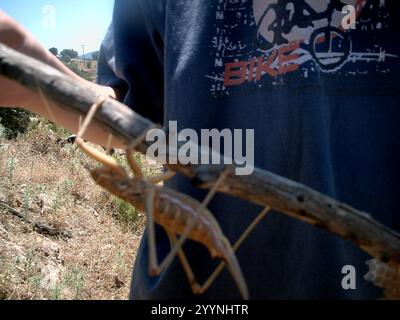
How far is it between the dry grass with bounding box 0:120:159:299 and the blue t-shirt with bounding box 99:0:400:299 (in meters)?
2.60

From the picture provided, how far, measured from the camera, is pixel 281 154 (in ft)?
4.65

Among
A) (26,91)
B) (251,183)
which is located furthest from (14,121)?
(251,183)

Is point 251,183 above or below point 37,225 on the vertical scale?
above

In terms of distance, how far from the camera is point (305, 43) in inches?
55.9

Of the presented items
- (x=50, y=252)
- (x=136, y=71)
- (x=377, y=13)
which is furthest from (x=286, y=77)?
(x=50, y=252)

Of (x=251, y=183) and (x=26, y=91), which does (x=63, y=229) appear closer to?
(x=26, y=91)

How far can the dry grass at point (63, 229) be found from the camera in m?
3.73

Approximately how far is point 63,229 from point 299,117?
398 centimetres

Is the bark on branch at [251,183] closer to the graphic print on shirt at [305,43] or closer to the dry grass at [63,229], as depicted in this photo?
the graphic print on shirt at [305,43]

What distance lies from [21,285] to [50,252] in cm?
71

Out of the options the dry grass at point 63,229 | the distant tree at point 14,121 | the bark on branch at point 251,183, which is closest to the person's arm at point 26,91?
the bark on branch at point 251,183

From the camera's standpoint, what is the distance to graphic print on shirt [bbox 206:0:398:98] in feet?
4.59

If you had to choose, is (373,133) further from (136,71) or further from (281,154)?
(136,71)

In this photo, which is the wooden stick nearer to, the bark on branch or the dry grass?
the dry grass
